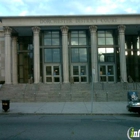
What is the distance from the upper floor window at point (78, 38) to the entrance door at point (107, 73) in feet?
16.3

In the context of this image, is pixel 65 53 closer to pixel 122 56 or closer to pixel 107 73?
pixel 107 73

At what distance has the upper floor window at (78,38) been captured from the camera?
3709 centimetres

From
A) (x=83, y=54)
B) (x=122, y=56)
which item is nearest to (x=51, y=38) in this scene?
(x=83, y=54)

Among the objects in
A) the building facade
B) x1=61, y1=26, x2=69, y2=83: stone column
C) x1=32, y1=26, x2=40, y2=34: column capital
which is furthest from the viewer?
x1=32, y1=26, x2=40, y2=34: column capital

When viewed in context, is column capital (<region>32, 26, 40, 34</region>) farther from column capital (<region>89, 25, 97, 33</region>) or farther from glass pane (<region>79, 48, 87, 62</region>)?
column capital (<region>89, 25, 97, 33</region>)

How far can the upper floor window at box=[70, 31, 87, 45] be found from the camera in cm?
3709

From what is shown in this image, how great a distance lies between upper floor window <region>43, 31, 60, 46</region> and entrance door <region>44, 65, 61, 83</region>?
369 centimetres

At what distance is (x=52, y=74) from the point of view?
36.8 meters

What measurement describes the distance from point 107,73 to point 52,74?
28.8 ft

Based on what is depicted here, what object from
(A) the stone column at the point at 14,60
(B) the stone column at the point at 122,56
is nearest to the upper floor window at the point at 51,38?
(A) the stone column at the point at 14,60

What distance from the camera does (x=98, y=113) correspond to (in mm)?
15516

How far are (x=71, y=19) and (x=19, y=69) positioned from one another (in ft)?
41.0

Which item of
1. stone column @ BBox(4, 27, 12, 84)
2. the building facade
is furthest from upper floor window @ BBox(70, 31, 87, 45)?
stone column @ BBox(4, 27, 12, 84)

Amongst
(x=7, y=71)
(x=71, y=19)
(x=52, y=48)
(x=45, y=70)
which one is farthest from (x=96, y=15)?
(x=7, y=71)
